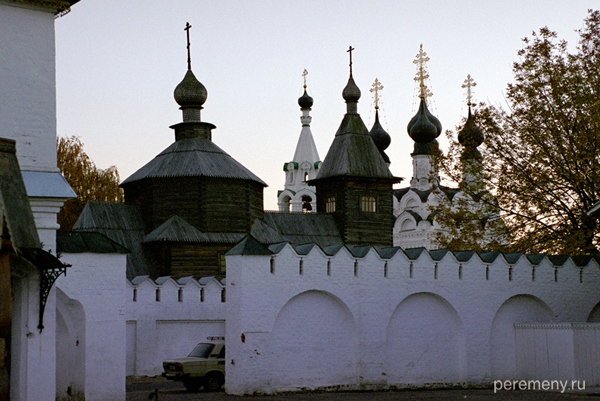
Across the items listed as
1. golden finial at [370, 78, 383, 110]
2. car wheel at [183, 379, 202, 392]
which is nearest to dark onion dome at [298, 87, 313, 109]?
golden finial at [370, 78, 383, 110]

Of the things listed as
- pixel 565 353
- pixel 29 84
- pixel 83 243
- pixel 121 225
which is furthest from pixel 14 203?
pixel 121 225

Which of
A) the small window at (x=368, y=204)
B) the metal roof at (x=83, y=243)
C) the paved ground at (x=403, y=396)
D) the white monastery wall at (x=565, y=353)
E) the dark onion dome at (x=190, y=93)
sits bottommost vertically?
the paved ground at (x=403, y=396)

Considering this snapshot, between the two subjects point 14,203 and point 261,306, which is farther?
point 261,306

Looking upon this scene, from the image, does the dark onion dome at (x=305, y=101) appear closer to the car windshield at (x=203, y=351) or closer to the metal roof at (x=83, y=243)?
the car windshield at (x=203, y=351)

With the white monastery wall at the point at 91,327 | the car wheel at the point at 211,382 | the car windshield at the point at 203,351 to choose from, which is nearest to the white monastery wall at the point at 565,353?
the car wheel at the point at 211,382

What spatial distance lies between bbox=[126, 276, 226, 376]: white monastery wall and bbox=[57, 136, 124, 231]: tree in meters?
17.6

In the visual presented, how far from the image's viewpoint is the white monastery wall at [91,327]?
53.9 ft

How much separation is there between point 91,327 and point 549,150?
1326 centimetres

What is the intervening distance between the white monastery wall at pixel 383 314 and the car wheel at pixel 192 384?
188 centimetres

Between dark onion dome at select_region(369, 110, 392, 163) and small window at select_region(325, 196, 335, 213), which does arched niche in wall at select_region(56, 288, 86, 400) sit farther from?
dark onion dome at select_region(369, 110, 392, 163)

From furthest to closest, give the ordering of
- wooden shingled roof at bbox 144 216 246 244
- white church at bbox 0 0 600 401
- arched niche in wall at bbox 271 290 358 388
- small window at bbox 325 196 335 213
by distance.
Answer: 1. small window at bbox 325 196 335 213
2. wooden shingled roof at bbox 144 216 246 244
3. arched niche in wall at bbox 271 290 358 388
4. white church at bbox 0 0 600 401

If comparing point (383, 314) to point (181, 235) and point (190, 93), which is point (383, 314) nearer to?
point (181, 235)

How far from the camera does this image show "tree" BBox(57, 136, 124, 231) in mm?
42406

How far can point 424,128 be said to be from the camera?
171ft
